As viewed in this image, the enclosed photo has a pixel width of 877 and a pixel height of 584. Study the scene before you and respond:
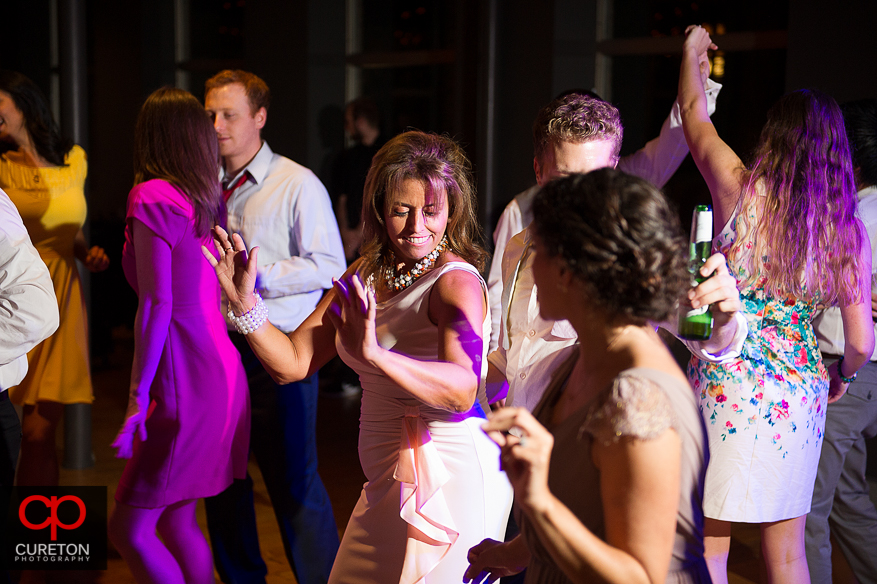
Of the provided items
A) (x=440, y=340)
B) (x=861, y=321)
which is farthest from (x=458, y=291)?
(x=861, y=321)

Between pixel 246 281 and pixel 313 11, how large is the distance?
5.19m

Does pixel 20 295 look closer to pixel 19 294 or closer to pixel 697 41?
pixel 19 294

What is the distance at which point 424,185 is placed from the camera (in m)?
1.85

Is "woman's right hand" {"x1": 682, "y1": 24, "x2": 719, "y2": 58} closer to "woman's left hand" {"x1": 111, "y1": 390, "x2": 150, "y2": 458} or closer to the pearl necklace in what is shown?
the pearl necklace

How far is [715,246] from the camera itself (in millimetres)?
2150

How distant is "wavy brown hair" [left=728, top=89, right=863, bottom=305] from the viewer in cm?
203

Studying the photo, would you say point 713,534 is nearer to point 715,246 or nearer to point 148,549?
point 715,246

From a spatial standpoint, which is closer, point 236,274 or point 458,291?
point 458,291

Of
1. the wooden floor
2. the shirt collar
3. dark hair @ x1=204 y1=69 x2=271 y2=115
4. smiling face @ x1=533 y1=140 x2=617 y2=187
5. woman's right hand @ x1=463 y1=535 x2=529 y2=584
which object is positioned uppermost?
dark hair @ x1=204 y1=69 x2=271 y2=115

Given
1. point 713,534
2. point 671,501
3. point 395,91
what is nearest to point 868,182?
point 713,534

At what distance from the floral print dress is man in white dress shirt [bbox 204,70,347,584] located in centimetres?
134

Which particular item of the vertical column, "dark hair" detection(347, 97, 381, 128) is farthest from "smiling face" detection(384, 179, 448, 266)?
"dark hair" detection(347, 97, 381, 128)

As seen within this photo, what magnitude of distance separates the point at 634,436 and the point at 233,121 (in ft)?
7.87

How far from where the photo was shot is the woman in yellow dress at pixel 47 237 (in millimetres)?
3031
